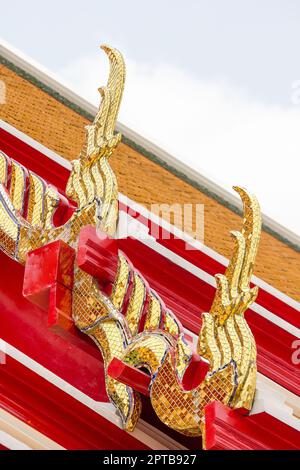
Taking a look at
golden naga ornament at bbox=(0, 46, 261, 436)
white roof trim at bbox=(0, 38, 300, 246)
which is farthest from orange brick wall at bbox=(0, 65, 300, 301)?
golden naga ornament at bbox=(0, 46, 261, 436)

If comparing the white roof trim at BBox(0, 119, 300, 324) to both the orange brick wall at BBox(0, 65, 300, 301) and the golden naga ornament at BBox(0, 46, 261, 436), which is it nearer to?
the golden naga ornament at BBox(0, 46, 261, 436)

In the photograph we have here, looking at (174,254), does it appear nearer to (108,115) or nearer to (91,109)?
(108,115)

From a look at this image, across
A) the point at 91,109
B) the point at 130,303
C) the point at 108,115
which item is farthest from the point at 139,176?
the point at 130,303

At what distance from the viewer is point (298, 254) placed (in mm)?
11422

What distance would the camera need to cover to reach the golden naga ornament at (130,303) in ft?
20.1

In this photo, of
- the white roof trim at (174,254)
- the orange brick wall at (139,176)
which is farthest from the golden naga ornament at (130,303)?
the orange brick wall at (139,176)

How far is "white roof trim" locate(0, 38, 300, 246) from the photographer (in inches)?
434

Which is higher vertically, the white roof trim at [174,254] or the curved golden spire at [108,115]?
the curved golden spire at [108,115]

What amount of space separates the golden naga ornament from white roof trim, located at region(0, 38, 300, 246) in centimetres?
367

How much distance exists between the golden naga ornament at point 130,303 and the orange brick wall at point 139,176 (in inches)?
97.0

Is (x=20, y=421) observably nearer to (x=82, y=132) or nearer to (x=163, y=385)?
(x=163, y=385)

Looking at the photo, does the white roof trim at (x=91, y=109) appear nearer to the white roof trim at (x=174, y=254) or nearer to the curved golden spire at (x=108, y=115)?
the white roof trim at (x=174, y=254)

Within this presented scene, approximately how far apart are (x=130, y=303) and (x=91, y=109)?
184 inches
